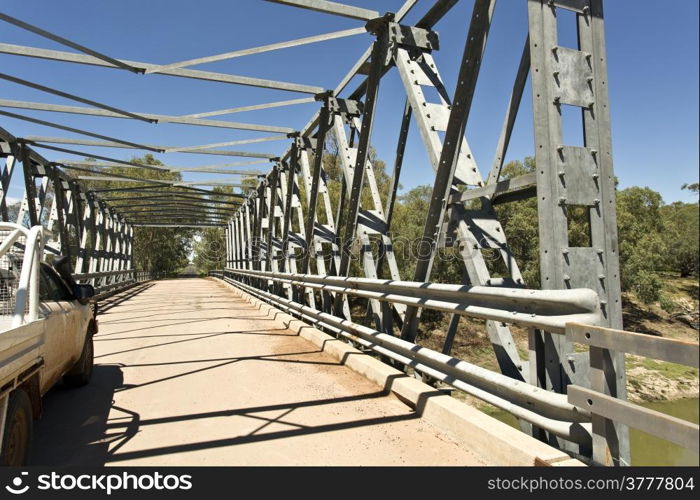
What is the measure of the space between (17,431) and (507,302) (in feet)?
10.9

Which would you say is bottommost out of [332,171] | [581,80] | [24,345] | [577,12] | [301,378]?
[301,378]

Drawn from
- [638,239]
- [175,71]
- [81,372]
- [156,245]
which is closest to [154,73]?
[175,71]

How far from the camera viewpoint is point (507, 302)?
3.07m

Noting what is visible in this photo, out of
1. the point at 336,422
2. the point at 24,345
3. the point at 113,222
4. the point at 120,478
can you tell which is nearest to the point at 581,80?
the point at 336,422

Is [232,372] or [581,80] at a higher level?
[581,80]

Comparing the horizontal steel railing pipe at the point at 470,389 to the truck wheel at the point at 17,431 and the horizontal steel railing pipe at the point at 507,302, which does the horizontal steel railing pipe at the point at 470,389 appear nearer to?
the horizontal steel railing pipe at the point at 507,302

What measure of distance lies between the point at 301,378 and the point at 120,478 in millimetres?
2763

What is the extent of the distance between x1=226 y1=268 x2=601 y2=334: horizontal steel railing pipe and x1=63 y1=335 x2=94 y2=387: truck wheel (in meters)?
3.49

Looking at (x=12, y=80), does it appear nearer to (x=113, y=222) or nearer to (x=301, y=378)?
(x=301, y=378)

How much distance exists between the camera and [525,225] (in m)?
19.8

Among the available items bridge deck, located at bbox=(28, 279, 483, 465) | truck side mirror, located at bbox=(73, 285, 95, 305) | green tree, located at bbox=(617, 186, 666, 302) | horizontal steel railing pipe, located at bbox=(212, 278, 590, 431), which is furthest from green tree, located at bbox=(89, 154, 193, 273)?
horizontal steel railing pipe, located at bbox=(212, 278, 590, 431)

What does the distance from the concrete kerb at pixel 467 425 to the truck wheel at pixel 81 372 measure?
3180 millimetres

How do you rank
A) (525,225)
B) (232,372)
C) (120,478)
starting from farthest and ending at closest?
(525,225)
(232,372)
(120,478)
